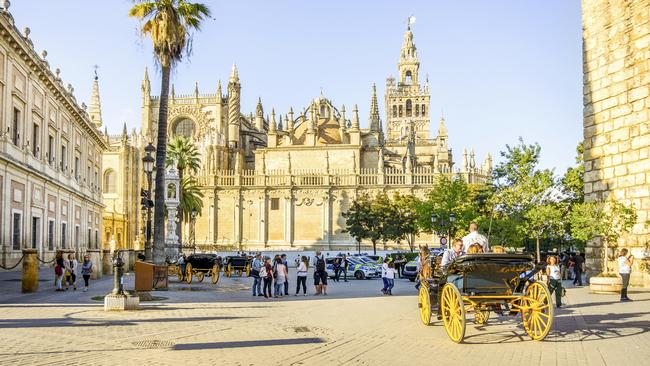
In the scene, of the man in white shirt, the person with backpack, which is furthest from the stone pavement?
the person with backpack

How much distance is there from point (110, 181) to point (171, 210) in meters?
41.6

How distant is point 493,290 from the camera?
404 inches

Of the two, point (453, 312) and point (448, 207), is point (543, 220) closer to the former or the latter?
point (448, 207)

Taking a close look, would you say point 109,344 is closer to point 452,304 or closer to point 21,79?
point 452,304

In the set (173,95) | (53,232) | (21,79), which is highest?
(173,95)

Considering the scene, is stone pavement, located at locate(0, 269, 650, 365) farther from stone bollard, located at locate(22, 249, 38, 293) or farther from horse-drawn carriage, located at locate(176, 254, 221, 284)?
horse-drawn carriage, located at locate(176, 254, 221, 284)

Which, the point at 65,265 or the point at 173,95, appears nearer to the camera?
the point at 65,265

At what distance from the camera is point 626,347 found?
30.3 feet

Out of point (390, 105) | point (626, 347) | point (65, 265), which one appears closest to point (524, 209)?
point (65, 265)

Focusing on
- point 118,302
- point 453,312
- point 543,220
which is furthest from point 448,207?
point 453,312

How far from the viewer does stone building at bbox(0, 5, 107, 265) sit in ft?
78.0

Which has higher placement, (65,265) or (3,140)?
(3,140)

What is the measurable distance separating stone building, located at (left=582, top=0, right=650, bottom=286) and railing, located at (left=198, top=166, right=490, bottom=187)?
45285 millimetres

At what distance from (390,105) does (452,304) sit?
122236 millimetres
